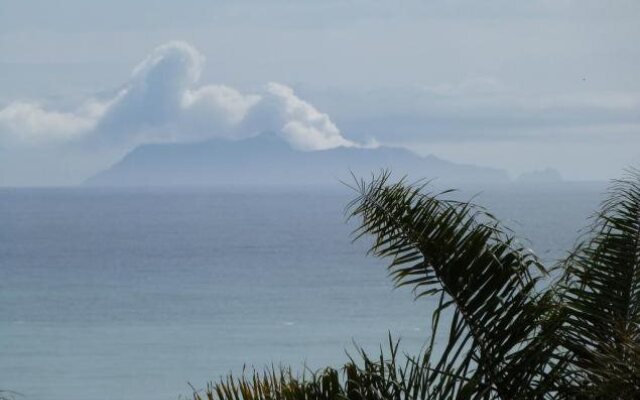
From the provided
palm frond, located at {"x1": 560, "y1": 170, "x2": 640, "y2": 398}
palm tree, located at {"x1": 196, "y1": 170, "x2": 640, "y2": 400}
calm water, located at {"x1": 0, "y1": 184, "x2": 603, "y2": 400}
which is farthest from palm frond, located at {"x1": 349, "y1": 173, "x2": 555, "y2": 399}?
calm water, located at {"x1": 0, "y1": 184, "x2": 603, "y2": 400}

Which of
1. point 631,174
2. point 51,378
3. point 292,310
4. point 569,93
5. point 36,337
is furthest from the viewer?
point 569,93

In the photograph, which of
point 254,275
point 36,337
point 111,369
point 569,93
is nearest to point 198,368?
point 111,369

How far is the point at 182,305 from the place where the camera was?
48688 millimetres

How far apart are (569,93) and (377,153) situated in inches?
1374

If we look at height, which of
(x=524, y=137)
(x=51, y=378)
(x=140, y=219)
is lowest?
(x=51, y=378)

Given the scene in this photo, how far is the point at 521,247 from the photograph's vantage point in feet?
13.1

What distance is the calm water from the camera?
111 feet

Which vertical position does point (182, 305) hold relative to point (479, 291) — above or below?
above

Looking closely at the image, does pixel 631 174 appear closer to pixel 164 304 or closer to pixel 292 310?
pixel 292 310

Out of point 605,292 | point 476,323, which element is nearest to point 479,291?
point 476,323

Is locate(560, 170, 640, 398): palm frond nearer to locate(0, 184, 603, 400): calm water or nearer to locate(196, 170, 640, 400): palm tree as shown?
locate(196, 170, 640, 400): palm tree

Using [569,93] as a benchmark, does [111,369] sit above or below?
below

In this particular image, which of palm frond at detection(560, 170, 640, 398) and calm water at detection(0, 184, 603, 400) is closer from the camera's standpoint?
palm frond at detection(560, 170, 640, 398)

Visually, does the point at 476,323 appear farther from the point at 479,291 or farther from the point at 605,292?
the point at 605,292
